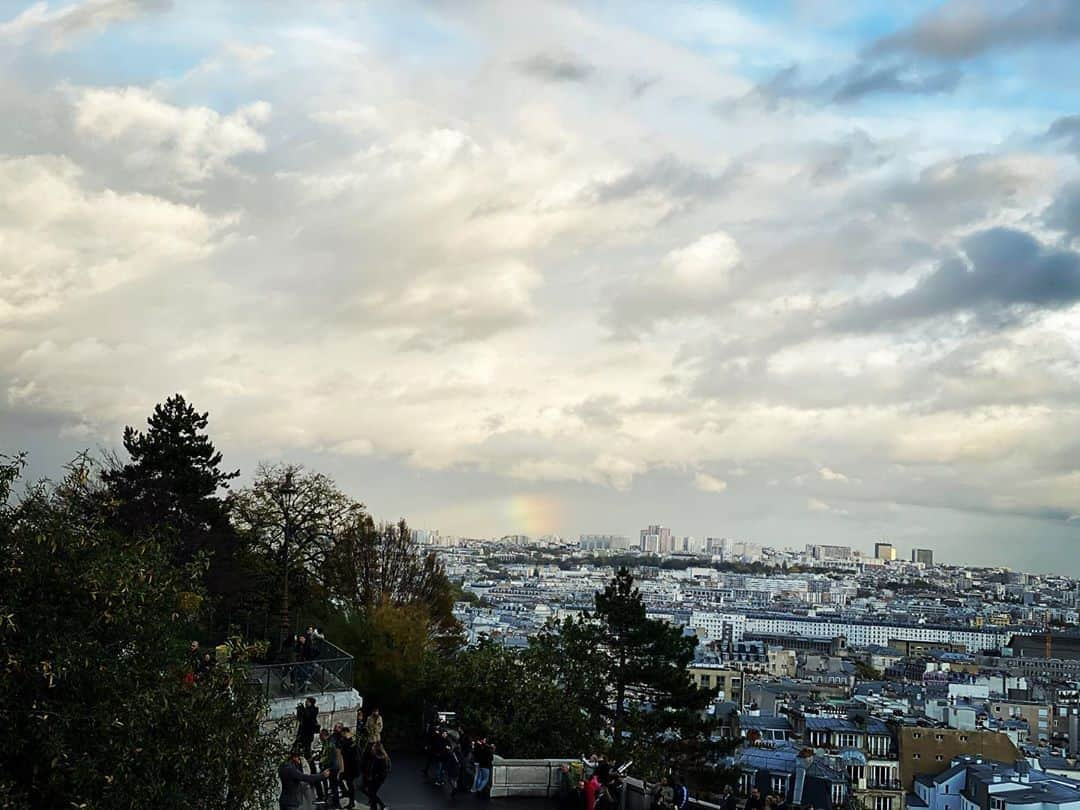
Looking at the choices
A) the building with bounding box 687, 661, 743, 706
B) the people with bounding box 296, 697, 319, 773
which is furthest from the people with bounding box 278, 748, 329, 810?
the building with bounding box 687, 661, 743, 706

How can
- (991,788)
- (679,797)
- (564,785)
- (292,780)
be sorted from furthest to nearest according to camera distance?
(991,788) < (564,785) < (679,797) < (292,780)

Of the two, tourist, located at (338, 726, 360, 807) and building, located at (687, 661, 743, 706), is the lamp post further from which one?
building, located at (687, 661, 743, 706)

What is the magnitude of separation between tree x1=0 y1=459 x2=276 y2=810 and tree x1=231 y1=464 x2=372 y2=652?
23662 millimetres

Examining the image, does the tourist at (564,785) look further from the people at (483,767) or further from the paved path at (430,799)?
the people at (483,767)

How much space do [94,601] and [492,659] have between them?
54.1 ft

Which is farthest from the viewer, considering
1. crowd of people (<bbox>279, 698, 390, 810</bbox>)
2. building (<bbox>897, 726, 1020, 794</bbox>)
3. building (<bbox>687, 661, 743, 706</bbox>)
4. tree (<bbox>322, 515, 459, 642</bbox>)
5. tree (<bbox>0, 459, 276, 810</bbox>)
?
building (<bbox>687, 661, 743, 706</bbox>)

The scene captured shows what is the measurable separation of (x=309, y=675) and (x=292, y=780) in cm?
902

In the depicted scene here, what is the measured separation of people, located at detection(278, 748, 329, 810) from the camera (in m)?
12.4

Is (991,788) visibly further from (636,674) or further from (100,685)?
(100,685)

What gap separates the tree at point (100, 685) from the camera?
27.7 ft

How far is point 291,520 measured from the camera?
34031mm

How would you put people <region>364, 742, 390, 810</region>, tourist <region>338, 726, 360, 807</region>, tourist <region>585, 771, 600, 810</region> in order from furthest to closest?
tourist <region>338, 726, 360, 807</region> → people <region>364, 742, 390, 810</region> → tourist <region>585, 771, 600, 810</region>

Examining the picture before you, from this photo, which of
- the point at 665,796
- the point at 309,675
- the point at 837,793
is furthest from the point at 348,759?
the point at 837,793

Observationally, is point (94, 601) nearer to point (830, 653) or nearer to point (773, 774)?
point (773, 774)
